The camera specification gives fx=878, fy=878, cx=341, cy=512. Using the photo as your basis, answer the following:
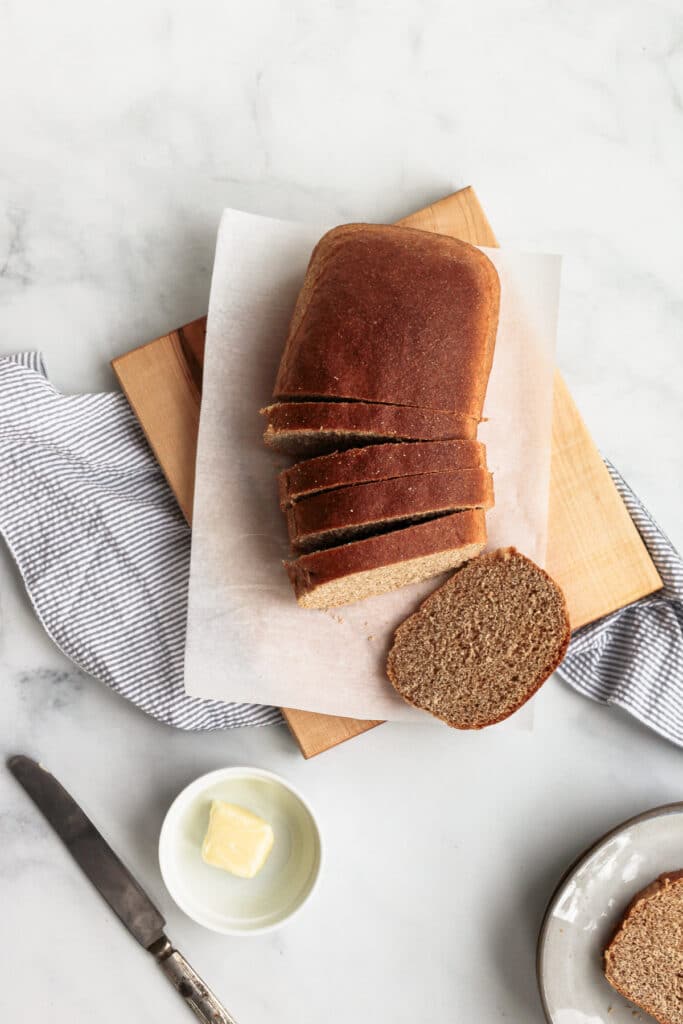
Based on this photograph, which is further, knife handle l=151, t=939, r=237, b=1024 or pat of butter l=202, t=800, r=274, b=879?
knife handle l=151, t=939, r=237, b=1024

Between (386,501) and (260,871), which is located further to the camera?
(260,871)

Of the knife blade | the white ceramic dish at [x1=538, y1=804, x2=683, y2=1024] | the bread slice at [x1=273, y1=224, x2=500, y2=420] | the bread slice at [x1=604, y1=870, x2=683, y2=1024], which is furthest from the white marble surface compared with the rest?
the bread slice at [x1=273, y1=224, x2=500, y2=420]

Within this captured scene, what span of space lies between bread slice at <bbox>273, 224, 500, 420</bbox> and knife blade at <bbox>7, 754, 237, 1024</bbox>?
148 cm

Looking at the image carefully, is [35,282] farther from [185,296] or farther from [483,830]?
[483,830]

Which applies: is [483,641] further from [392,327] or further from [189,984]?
[189,984]

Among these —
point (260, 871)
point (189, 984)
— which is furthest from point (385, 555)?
point (189, 984)

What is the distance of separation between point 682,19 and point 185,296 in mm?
1988

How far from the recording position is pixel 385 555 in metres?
2.48

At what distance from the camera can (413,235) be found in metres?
2.54

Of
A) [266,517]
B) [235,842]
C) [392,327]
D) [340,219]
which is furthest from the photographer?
[340,219]

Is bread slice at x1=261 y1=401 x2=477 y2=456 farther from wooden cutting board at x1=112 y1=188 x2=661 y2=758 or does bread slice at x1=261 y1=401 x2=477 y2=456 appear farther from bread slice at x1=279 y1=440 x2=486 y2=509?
wooden cutting board at x1=112 y1=188 x2=661 y2=758

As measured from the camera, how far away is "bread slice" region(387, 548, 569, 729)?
106 inches

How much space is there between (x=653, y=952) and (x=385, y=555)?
5.01 ft

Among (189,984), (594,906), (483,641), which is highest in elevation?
(483,641)
